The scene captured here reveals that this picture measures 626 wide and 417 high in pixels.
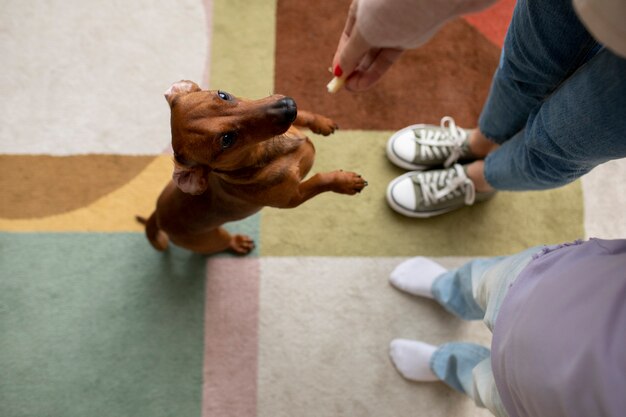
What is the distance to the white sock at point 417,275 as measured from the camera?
1998 mm

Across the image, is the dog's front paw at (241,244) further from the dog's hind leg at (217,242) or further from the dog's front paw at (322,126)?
the dog's front paw at (322,126)

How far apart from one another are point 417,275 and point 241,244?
72cm

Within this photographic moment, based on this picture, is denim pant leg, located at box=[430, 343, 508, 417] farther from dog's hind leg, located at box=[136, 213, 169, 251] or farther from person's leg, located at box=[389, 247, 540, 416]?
dog's hind leg, located at box=[136, 213, 169, 251]

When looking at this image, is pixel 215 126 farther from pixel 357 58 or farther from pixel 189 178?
pixel 357 58

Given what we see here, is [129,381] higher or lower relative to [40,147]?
lower

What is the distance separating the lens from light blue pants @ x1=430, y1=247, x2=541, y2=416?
1.24 m

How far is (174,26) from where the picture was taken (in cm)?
220

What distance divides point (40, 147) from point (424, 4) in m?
1.75

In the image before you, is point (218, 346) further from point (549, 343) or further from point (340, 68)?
point (549, 343)

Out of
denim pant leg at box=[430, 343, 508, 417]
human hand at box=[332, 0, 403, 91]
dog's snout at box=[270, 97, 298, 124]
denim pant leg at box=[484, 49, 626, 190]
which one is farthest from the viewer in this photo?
denim pant leg at box=[430, 343, 508, 417]

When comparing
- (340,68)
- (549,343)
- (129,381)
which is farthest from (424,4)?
(129,381)

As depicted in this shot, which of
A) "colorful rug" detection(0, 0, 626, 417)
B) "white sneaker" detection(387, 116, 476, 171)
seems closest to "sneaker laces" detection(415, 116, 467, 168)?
"white sneaker" detection(387, 116, 476, 171)

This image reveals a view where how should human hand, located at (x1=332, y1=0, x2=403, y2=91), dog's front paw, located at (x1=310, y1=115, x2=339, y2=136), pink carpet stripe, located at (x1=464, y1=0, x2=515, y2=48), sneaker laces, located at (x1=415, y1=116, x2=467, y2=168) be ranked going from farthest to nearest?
pink carpet stripe, located at (x1=464, y1=0, x2=515, y2=48) < sneaker laces, located at (x1=415, y1=116, x2=467, y2=168) < dog's front paw, located at (x1=310, y1=115, x2=339, y2=136) < human hand, located at (x1=332, y1=0, x2=403, y2=91)

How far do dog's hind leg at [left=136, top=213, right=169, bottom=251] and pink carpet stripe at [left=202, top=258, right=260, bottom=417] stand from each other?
0.67 feet
